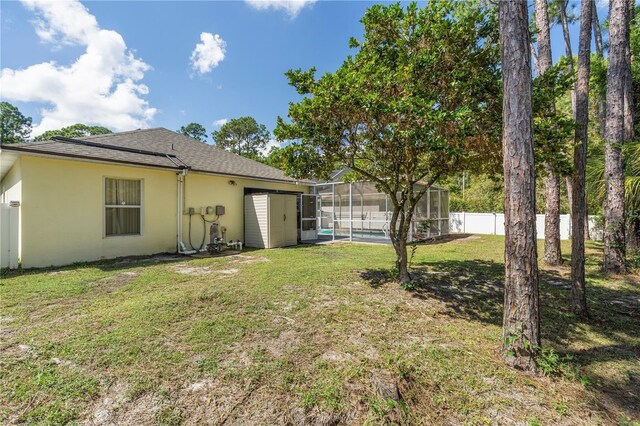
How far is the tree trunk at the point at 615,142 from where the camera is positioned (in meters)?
6.11

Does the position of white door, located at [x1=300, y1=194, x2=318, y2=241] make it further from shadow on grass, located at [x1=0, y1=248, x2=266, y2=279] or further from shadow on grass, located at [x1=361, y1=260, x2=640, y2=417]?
shadow on grass, located at [x1=361, y1=260, x2=640, y2=417]

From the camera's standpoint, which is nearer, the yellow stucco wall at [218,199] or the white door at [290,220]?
the yellow stucco wall at [218,199]

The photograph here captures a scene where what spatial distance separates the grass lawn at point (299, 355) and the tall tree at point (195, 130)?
3860 centimetres

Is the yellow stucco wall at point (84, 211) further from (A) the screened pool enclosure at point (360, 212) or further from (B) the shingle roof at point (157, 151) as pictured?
(A) the screened pool enclosure at point (360, 212)

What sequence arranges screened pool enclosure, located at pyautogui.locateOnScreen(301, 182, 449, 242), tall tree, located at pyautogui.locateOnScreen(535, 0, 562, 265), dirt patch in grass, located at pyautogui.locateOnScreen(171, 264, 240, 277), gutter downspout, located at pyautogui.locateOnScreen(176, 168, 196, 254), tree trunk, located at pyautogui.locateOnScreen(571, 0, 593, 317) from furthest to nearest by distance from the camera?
screened pool enclosure, located at pyautogui.locateOnScreen(301, 182, 449, 242) < gutter downspout, located at pyautogui.locateOnScreen(176, 168, 196, 254) < tall tree, located at pyautogui.locateOnScreen(535, 0, 562, 265) < dirt patch in grass, located at pyautogui.locateOnScreen(171, 264, 240, 277) < tree trunk, located at pyautogui.locateOnScreen(571, 0, 593, 317)

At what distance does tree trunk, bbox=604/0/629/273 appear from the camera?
6109 millimetres

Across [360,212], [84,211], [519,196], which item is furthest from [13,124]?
[519,196]

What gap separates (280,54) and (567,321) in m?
12.4

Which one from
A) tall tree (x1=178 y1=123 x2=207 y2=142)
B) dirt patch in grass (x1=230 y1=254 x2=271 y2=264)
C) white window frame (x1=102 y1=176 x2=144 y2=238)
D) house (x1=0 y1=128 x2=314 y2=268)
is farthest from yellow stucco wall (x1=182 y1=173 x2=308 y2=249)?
tall tree (x1=178 y1=123 x2=207 y2=142)

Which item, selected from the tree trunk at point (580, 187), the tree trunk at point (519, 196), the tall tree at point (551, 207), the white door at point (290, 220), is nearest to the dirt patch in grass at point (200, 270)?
the white door at point (290, 220)

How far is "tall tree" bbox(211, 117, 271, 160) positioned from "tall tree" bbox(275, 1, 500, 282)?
106ft

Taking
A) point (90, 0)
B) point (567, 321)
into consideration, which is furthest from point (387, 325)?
point (90, 0)

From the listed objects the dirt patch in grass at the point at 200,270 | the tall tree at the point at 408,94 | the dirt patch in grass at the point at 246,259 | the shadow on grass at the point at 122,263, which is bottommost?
the dirt patch in grass at the point at 200,270

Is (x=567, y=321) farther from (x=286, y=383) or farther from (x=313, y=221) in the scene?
(x=313, y=221)
